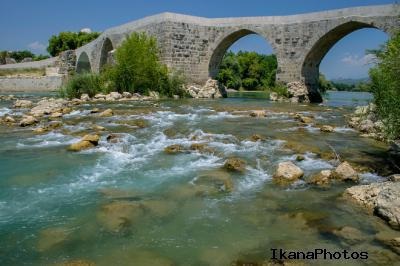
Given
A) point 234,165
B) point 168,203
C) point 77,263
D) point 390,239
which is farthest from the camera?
point 234,165

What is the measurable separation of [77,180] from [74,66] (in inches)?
1347

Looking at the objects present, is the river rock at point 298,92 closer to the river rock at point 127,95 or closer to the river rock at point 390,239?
the river rock at point 127,95

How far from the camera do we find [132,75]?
1827cm

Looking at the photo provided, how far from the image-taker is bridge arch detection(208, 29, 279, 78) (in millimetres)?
20498

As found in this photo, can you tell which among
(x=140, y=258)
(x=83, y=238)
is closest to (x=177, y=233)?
(x=140, y=258)

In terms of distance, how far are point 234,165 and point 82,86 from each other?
13180 millimetres

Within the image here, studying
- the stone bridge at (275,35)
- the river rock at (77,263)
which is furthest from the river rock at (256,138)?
the stone bridge at (275,35)

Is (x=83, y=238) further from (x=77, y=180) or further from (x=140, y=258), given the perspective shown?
Result: (x=77, y=180)

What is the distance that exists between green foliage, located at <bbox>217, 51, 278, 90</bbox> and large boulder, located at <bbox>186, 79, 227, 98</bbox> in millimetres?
23349

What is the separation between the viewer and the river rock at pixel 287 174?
5.06 m

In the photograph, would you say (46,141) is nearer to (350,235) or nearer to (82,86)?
(350,235)

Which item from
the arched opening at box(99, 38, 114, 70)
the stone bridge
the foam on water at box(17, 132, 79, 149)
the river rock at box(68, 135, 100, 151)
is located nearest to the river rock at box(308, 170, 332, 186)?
the river rock at box(68, 135, 100, 151)

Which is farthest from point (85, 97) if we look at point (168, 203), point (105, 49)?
point (105, 49)

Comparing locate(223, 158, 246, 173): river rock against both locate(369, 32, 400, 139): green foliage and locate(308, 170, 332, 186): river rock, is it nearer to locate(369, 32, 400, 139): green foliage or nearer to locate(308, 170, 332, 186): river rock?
locate(308, 170, 332, 186): river rock
